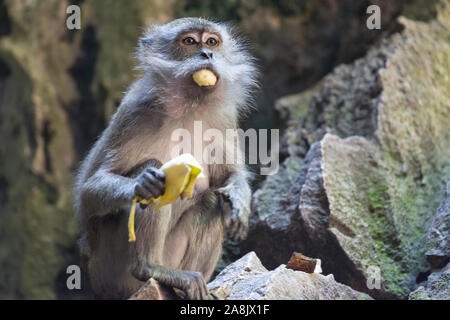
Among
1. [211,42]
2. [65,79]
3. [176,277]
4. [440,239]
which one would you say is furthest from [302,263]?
[65,79]

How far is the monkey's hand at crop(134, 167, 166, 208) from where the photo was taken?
4074 millimetres

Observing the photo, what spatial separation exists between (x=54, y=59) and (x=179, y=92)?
244 inches

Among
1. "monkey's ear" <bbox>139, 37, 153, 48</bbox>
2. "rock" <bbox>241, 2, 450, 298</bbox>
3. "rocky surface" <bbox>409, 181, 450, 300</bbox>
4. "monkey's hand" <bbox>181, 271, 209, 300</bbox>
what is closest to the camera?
"monkey's hand" <bbox>181, 271, 209, 300</bbox>

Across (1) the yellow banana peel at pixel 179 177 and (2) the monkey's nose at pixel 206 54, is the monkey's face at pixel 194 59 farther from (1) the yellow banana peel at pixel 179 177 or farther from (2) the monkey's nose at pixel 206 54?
(1) the yellow banana peel at pixel 179 177

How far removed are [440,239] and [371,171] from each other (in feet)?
3.87

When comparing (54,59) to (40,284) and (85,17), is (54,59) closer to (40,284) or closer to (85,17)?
(85,17)

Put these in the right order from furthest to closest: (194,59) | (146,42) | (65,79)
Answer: (65,79)
(146,42)
(194,59)

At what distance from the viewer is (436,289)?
187 inches

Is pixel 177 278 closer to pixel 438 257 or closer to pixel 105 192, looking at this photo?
pixel 105 192

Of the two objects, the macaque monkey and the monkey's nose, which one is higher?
the monkey's nose

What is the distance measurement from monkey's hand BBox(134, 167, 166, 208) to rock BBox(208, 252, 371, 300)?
3.10ft

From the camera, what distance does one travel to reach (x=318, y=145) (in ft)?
20.3

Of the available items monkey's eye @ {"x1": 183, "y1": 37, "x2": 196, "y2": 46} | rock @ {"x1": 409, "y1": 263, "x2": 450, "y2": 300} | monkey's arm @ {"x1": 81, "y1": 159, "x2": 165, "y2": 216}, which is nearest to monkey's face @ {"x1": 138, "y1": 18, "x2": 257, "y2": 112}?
monkey's eye @ {"x1": 183, "y1": 37, "x2": 196, "y2": 46}

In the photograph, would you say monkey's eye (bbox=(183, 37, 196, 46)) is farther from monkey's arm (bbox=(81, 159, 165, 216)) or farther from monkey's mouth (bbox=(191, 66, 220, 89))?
monkey's arm (bbox=(81, 159, 165, 216))
